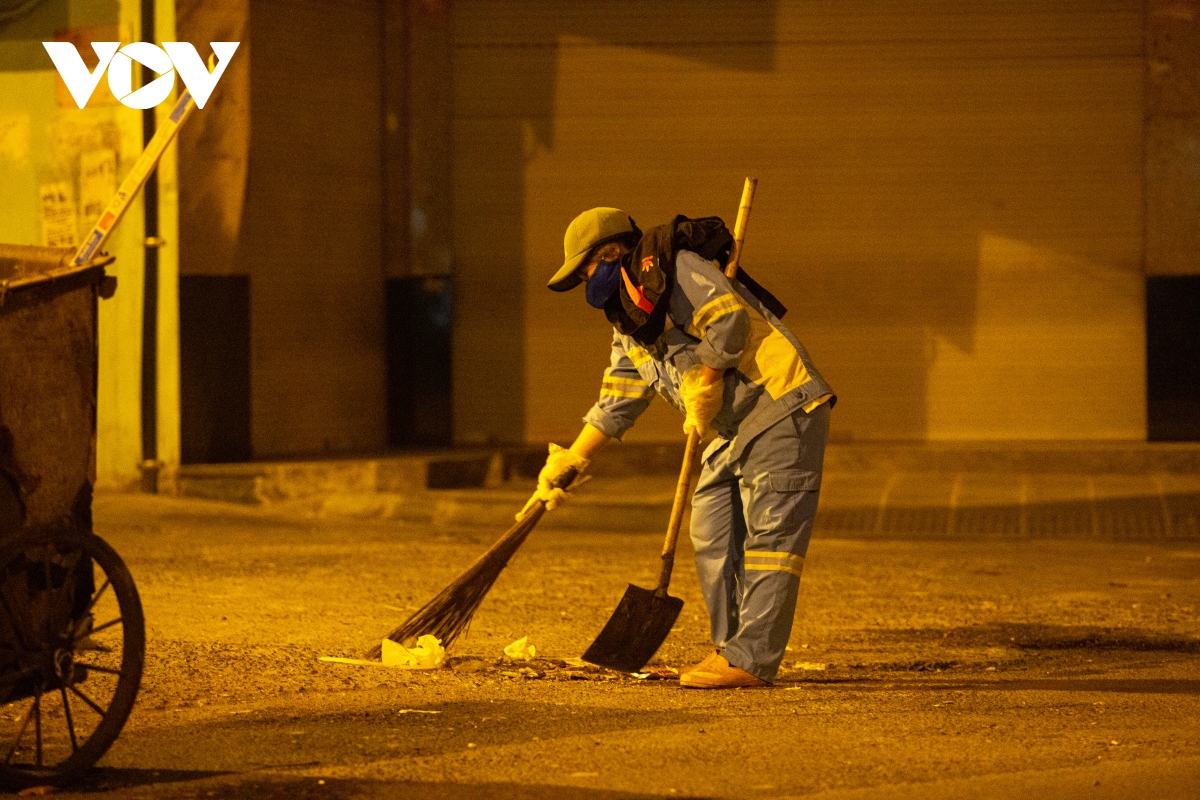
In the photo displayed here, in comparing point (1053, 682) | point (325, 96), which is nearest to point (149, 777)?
point (1053, 682)

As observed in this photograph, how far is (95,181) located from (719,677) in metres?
6.85

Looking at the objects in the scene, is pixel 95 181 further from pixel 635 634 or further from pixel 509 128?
pixel 635 634

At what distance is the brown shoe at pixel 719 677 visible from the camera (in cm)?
554

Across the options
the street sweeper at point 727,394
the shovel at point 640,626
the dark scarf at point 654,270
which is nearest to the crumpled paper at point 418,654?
the shovel at point 640,626

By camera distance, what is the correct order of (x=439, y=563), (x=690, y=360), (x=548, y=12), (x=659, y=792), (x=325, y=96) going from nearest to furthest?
(x=659, y=792)
(x=690, y=360)
(x=439, y=563)
(x=325, y=96)
(x=548, y=12)

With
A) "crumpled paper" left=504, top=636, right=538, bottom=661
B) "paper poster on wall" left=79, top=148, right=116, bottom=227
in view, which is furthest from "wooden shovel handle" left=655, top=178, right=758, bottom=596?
"paper poster on wall" left=79, top=148, right=116, bottom=227

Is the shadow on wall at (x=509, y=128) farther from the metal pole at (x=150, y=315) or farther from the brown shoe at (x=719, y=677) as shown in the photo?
the brown shoe at (x=719, y=677)

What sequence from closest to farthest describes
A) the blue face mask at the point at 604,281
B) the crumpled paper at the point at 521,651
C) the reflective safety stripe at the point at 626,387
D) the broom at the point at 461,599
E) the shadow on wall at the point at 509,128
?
the blue face mask at the point at 604,281, the reflective safety stripe at the point at 626,387, the broom at the point at 461,599, the crumpled paper at the point at 521,651, the shadow on wall at the point at 509,128

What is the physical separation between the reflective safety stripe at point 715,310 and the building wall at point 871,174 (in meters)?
7.42

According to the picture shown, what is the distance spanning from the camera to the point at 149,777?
14.6ft

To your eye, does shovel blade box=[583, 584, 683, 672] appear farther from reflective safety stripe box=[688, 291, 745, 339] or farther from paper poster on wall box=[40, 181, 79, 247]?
paper poster on wall box=[40, 181, 79, 247]

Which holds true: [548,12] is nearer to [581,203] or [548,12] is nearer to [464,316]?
[581,203]

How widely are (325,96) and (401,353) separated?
2.06 m

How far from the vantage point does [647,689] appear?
221 inches
